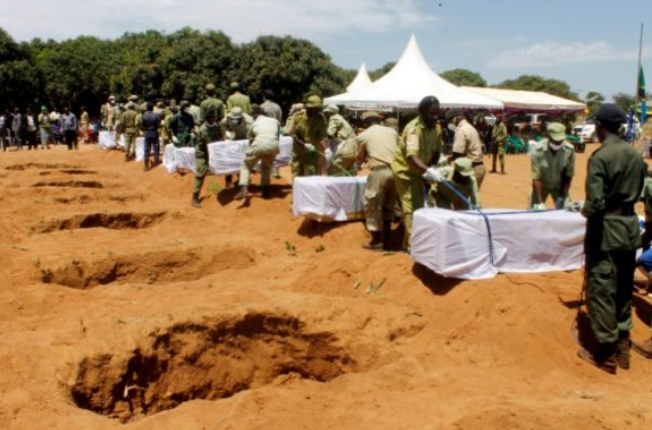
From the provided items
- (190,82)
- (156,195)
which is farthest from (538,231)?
(190,82)

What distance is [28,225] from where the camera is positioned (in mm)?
10109

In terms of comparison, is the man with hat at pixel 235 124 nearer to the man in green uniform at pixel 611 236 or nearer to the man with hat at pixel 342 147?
the man with hat at pixel 342 147

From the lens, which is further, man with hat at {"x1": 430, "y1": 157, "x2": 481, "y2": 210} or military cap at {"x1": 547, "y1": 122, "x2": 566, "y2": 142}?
military cap at {"x1": 547, "y1": 122, "x2": 566, "y2": 142}

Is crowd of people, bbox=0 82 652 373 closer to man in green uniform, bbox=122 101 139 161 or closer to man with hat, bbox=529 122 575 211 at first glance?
man with hat, bbox=529 122 575 211

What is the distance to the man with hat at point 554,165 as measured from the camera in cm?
704

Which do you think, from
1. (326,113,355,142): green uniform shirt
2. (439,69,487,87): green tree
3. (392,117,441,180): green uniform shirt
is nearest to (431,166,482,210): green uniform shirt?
(392,117,441,180): green uniform shirt

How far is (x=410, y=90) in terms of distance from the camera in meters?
18.9

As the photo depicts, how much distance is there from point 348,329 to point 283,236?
4031 mm

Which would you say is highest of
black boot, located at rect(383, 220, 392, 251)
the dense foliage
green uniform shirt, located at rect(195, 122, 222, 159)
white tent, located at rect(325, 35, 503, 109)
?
the dense foliage

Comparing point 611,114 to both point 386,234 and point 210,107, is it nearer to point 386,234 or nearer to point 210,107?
point 386,234

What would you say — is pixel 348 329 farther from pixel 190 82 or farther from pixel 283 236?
pixel 190 82

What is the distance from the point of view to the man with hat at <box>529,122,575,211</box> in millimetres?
7035

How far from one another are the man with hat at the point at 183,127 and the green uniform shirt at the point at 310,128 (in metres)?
5.11

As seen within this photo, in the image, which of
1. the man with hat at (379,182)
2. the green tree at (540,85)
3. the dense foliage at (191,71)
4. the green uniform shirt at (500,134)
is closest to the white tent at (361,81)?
the dense foliage at (191,71)
